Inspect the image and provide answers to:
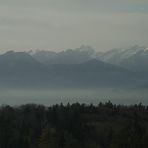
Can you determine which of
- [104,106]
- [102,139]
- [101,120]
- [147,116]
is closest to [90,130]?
[102,139]

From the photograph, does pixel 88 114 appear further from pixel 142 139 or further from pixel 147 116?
pixel 142 139

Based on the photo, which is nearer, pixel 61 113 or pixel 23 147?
pixel 23 147

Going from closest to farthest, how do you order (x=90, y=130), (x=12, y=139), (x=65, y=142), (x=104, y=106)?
(x=65, y=142) < (x=12, y=139) < (x=90, y=130) < (x=104, y=106)

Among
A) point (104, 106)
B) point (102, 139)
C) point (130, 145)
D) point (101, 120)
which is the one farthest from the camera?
point (104, 106)

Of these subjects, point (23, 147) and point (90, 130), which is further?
point (90, 130)

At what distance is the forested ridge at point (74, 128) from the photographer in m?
71.7

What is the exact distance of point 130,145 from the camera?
60188 millimetres

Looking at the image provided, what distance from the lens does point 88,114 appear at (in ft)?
447

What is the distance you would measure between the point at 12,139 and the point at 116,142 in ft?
77.8

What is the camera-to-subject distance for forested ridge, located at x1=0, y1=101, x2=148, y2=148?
71.7 metres

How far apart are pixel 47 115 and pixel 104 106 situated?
34.8 m

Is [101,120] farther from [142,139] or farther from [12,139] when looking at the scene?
[142,139]

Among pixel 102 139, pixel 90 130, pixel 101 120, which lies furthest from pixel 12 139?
pixel 101 120

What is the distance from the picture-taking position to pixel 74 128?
10194 centimetres
